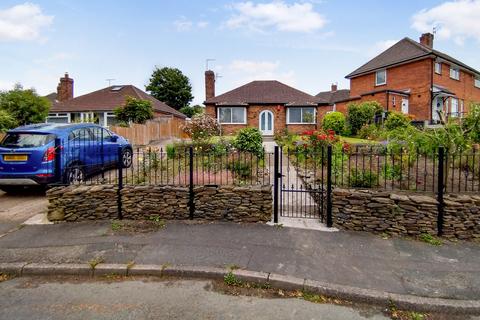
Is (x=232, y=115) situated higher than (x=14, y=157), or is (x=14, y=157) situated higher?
(x=232, y=115)

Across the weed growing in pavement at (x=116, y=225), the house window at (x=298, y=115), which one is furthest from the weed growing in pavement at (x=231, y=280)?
the house window at (x=298, y=115)

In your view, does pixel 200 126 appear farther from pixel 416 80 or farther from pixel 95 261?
pixel 416 80

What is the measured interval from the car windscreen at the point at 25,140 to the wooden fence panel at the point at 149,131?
1046 centimetres

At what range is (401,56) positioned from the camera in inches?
1130

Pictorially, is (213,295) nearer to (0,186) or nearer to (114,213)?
(114,213)

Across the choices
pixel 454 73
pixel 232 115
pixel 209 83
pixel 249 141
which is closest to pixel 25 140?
pixel 249 141

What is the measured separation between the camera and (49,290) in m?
3.98

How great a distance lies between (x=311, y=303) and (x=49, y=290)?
3.15 m

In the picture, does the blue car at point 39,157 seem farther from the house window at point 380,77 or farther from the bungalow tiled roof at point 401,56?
the house window at point 380,77

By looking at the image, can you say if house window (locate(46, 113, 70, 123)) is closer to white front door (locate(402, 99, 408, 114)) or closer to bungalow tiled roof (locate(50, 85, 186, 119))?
bungalow tiled roof (locate(50, 85, 186, 119))

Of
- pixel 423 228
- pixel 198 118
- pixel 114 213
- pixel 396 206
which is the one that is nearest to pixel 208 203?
pixel 114 213

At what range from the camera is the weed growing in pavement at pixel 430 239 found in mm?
5504

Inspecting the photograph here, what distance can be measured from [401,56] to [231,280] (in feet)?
99.4

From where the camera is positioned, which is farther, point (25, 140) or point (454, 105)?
point (454, 105)
